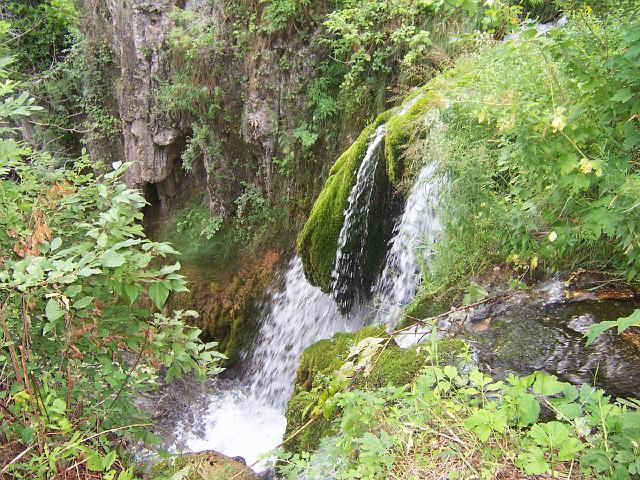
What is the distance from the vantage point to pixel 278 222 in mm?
8289

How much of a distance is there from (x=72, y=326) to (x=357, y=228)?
3.39m

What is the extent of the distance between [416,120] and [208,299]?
5.25 metres

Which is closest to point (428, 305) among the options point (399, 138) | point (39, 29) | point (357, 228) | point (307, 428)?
point (307, 428)

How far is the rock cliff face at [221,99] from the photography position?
306 inches

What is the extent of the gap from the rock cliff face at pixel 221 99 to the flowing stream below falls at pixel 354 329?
2.20 metres

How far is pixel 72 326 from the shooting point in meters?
2.04

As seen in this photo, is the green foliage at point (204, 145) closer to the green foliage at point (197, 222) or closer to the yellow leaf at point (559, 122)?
the green foliage at point (197, 222)

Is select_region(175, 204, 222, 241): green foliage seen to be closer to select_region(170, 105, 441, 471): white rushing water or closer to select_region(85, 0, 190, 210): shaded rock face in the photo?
select_region(85, 0, 190, 210): shaded rock face

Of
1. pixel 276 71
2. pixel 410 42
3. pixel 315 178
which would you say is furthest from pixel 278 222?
pixel 410 42

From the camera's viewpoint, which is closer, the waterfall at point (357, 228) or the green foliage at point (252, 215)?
the waterfall at point (357, 228)

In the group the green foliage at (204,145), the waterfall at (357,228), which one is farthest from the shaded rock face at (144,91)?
the waterfall at (357,228)

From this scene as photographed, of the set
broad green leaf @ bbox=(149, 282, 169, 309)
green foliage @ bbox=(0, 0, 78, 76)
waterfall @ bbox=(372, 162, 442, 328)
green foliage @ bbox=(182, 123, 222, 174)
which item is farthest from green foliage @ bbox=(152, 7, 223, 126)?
broad green leaf @ bbox=(149, 282, 169, 309)

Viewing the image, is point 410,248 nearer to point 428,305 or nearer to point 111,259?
point 428,305

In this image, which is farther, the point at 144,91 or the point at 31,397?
the point at 144,91
